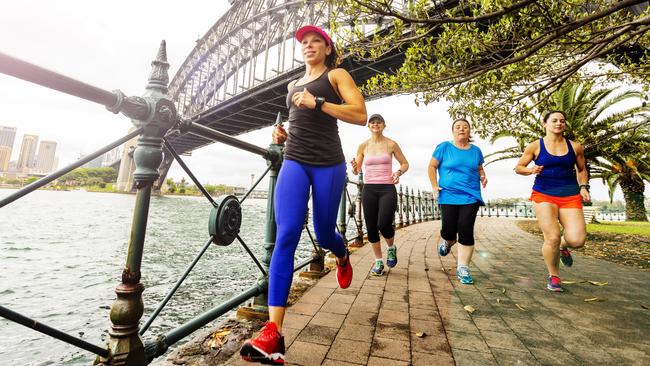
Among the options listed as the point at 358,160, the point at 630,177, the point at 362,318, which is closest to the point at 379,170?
the point at 358,160

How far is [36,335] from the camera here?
2.65 meters

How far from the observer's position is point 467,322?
2219 millimetres

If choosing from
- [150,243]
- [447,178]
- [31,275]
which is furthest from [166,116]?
[150,243]

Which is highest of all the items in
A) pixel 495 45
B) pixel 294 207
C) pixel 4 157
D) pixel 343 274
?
pixel 4 157

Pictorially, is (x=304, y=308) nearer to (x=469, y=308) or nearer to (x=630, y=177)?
(x=469, y=308)

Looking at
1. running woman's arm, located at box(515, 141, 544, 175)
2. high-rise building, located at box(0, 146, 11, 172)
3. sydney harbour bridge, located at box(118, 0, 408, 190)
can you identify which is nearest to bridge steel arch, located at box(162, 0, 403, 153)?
sydney harbour bridge, located at box(118, 0, 408, 190)

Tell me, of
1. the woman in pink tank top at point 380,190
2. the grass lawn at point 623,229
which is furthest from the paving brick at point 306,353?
the grass lawn at point 623,229

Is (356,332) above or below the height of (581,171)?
below

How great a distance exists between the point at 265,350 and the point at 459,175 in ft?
9.56

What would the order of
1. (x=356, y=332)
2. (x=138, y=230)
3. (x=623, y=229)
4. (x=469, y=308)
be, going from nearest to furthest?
(x=138, y=230), (x=356, y=332), (x=469, y=308), (x=623, y=229)

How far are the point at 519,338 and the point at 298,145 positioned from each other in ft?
6.24

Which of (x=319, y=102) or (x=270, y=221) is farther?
(x=270, y=221)

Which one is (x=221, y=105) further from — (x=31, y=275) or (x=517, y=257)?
(x=517, y=257)

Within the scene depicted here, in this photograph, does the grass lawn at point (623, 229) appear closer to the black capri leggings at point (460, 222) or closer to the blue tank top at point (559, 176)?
the blue tank top at point (559, 176)
